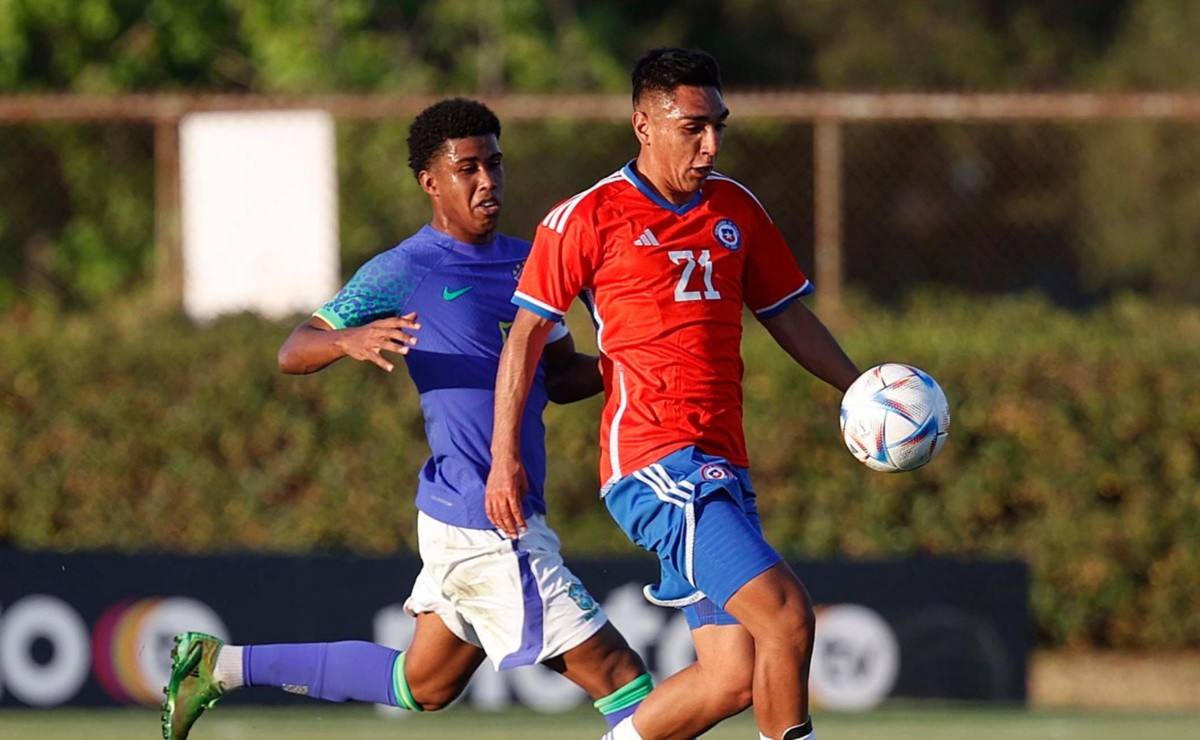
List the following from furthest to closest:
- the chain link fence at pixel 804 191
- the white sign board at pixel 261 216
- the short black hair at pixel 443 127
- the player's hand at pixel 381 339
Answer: the chain link fence at pixel 804 191 → the white sign board at pixel 261 216 → the short black hair at pixel 443 127 → the player's hand at pixel 381 339

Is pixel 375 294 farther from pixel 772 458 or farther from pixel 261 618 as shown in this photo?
pixel 772 458

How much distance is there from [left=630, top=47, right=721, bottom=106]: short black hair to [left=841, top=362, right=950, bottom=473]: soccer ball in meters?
1.07

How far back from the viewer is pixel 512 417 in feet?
19.7

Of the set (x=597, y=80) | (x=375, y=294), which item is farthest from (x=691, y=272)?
(x=597, y=80)

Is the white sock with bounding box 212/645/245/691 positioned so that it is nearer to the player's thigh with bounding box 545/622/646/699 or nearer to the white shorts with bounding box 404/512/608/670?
the white shorts with bounding box 404/512/608/670

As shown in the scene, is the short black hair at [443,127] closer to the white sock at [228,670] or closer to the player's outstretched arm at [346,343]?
the player's outstretched arm at [346,343]

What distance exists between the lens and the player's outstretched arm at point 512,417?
19.7 ft

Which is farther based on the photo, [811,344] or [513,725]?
[513,725]

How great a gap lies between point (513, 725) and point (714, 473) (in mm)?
4354

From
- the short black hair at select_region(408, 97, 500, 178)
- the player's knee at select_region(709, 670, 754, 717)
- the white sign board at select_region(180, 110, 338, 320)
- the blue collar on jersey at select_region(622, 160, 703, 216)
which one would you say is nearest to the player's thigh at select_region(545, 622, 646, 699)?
the player's knee at select_region(709, 670, 754, 717)

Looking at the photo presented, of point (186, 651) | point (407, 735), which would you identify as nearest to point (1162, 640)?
point (407, 735)

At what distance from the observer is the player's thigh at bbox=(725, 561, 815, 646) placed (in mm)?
5746

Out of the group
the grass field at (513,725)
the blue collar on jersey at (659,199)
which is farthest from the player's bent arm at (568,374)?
the grass field at (513,725)

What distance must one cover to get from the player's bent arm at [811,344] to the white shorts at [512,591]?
1.01 m
